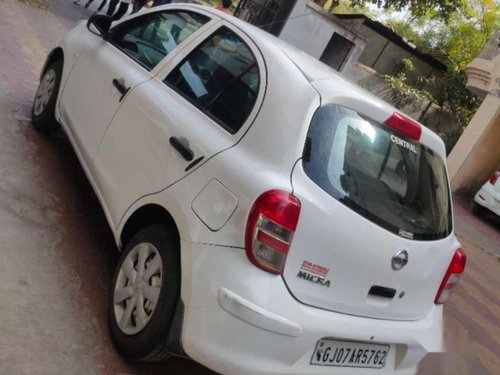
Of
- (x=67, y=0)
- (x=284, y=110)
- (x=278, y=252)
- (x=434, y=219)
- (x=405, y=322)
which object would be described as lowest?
(x=67, y=0)

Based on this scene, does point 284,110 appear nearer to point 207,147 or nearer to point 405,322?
point 207,147

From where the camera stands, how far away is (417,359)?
290 cm

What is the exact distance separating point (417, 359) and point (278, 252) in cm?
112

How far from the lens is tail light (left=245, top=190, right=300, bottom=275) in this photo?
234cm

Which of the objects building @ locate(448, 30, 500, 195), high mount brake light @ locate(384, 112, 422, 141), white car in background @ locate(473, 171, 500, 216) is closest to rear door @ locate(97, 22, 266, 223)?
high mount brake light @ locate(384, 112, 422, 141)

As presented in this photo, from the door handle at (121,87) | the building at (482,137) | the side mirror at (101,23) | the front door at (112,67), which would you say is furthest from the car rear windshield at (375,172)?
the building at (482,137)

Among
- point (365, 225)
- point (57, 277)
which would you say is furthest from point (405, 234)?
point (57, 277)

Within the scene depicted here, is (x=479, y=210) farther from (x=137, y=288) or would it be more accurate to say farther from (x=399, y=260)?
(x=137, y=288)

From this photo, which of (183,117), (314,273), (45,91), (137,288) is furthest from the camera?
(45,91)

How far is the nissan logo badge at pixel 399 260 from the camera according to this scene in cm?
263

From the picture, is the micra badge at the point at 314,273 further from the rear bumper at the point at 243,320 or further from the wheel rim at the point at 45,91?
the wheel rim at the point at 45,91

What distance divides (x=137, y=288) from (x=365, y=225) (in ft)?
3.87

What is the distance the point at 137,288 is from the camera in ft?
9.20

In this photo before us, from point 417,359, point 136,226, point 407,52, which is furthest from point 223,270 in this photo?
point 407,52
